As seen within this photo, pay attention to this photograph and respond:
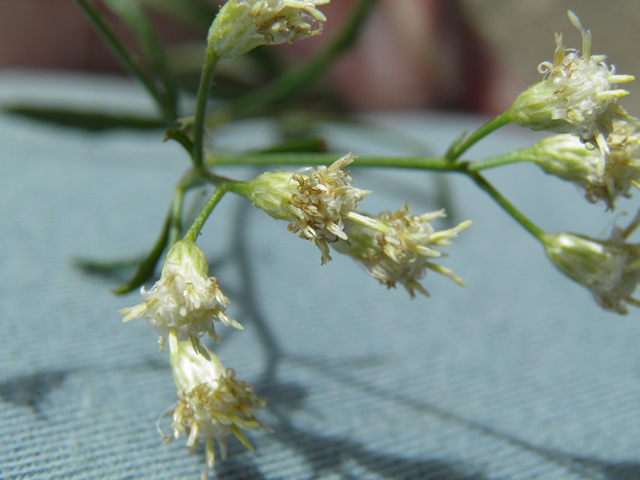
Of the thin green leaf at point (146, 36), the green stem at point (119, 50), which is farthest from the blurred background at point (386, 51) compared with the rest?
the green stem at point (119, 50)

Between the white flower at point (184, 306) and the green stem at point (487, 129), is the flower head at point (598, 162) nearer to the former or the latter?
the green stem at point (487, 129)

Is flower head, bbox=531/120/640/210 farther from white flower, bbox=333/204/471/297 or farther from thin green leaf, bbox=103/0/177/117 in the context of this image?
thin green leaf, bbox=103/0/177/117

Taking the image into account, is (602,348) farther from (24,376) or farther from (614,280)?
(24,376)

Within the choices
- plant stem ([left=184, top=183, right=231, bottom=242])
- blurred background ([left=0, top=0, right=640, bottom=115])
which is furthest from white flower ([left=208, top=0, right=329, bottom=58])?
blurred background ([left=0, top=0, right=640, bottom=115])

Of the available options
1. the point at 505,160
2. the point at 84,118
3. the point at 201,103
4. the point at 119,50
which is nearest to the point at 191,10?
the point at 84,118

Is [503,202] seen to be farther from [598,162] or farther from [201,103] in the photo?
[201,103]

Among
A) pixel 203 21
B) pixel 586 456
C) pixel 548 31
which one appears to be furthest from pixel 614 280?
pixel 548 31
